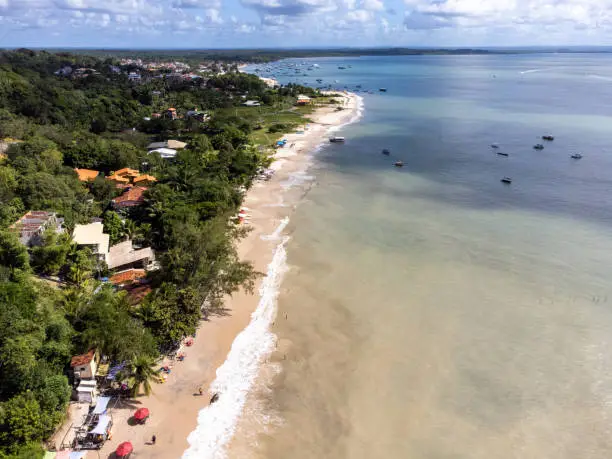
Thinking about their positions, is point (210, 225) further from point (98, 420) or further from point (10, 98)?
point (10, 98)

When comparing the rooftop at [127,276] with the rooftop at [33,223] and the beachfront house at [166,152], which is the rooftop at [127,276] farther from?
the beachfront house at [166,152]

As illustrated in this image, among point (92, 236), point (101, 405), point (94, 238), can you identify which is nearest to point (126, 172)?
point (92, 236)

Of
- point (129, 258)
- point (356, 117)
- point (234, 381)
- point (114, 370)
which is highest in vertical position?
point (356, 117)

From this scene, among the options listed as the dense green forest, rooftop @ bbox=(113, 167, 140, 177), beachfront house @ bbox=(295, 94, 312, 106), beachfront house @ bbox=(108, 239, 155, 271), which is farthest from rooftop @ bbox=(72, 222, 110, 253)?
beachfront house @ bbox=(295, 94, 312, 106)

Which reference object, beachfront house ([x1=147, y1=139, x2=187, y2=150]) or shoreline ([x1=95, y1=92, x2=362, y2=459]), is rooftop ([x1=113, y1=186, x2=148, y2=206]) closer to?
shoreline ([x1=95, y1=92, x2=362, y2=459])

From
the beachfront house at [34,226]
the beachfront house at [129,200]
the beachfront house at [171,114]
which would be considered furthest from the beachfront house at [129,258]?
the beachfront house at [171,114]

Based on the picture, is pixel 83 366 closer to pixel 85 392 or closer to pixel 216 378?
pixel 85 392

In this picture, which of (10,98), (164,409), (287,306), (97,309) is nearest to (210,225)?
(287,306)
